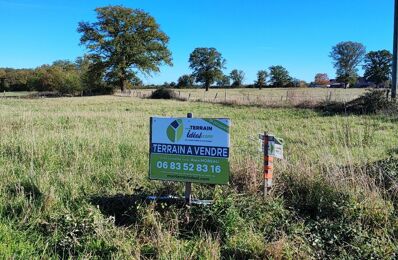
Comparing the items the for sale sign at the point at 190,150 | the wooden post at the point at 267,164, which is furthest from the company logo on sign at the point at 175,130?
the wooden post at the point at 267,164

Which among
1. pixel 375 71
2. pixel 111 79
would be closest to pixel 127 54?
pixel 111 79

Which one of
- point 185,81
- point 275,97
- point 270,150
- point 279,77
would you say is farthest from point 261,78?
point 270,150

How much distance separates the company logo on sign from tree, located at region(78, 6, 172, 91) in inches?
2140

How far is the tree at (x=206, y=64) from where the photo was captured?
9862cm

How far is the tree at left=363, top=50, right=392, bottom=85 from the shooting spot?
309 ft

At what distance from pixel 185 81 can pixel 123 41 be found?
47.8 m

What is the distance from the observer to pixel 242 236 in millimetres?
4133

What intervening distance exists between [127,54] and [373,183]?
55566 mm

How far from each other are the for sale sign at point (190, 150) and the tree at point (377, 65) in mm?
97101

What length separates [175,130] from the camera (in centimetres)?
470

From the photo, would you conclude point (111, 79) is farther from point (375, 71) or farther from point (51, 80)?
point (375, 71)

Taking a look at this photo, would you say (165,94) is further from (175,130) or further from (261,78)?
(261,78)

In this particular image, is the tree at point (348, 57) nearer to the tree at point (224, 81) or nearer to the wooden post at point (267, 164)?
the tree at point (224, 81)

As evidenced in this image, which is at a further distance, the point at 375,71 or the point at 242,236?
the point at 375,71
